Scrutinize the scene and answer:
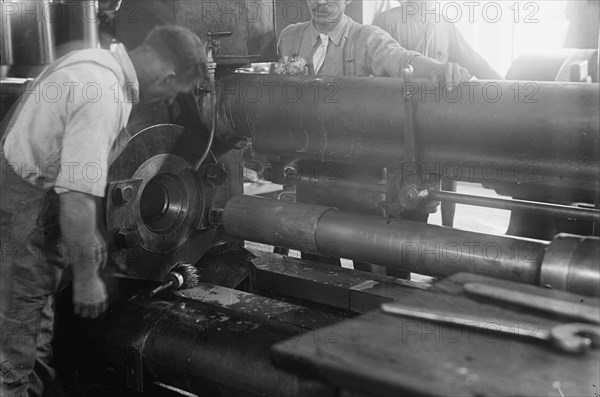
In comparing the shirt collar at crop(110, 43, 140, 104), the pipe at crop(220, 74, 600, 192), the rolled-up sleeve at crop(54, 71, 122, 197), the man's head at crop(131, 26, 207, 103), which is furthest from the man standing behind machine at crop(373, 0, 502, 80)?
the rolled-up sleeve at crop(54, 71, 122, 197)

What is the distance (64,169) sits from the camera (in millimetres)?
1576

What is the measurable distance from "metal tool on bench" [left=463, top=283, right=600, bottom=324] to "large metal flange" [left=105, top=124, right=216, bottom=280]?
120 cm

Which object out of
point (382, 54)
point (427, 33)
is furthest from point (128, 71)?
point (427, 33)

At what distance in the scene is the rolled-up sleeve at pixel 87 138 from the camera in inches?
61.6

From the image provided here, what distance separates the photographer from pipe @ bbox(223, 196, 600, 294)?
1.66 metres

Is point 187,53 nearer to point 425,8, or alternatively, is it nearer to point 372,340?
point 372,340

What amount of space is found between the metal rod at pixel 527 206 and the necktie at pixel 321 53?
941 mm

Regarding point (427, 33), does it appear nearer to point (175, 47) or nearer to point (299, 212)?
point (299, 212)

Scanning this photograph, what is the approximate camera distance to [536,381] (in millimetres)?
905

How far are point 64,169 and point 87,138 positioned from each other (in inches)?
3.7

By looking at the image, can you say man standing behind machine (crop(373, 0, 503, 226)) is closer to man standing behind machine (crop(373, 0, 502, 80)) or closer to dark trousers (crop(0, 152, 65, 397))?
man standing behind machine (crop(373, 0, 502, 80))

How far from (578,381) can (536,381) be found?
0.06 m

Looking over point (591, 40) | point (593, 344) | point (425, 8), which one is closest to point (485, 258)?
point (593, 344)

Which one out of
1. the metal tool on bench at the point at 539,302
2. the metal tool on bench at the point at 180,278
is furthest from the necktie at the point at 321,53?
the metal tool on bench at the point at 539,302
